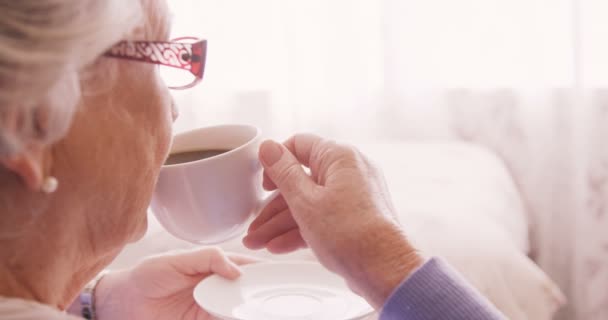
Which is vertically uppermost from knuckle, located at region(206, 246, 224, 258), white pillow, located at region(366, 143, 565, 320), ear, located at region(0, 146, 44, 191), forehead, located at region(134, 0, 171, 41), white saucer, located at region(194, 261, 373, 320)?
forehead, located at region(134, 0, 171, 41)

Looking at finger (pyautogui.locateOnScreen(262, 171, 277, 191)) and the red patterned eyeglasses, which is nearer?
the red patterned eyeglasses

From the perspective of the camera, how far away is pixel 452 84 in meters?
2.12

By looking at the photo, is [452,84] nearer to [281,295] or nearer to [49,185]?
[281,295]

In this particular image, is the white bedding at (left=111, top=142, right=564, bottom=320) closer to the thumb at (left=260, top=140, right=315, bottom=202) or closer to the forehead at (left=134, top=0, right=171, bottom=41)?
the thumb at (left=260, top=140, right=315, bottom=202)

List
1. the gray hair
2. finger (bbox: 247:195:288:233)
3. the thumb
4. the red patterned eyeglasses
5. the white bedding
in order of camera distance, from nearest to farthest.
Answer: the gray hair
the red patterned eyeglasses
the thumb
finger (bbox: 247:195:288:233)
the white bedding

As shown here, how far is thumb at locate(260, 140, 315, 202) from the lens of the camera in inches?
36.3

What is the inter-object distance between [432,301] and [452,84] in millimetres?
1355

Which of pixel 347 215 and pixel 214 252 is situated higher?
pixel 347 215

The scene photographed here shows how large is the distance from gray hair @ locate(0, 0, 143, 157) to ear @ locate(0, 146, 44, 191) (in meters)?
0.02

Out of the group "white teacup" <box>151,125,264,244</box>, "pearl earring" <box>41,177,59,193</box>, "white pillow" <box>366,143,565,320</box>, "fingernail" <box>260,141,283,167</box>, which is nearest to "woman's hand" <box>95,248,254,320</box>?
"white teacup" <box>151,125,264,244</box>

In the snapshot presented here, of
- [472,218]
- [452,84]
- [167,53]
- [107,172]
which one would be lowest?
[472,218]

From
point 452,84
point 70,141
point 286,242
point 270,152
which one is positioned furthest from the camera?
point 452,84

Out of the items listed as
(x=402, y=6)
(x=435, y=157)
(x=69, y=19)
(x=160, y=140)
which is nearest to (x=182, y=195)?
(x=160, y=140)

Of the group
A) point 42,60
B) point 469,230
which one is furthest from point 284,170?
point 469,230
